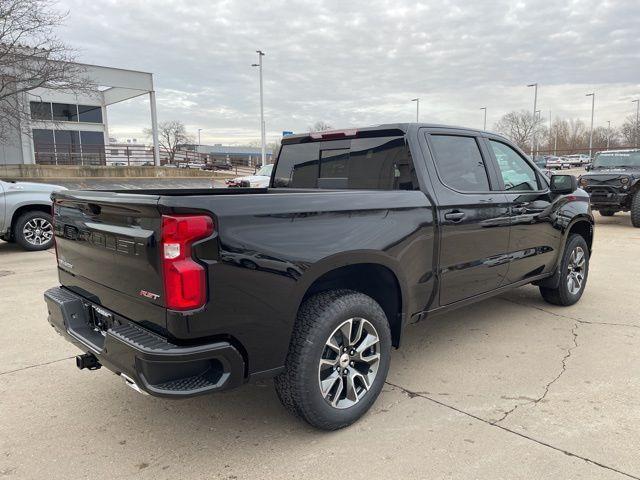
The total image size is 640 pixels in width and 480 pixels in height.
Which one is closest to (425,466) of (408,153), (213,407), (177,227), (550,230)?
(213,407)

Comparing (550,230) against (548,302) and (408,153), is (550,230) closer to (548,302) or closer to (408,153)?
(548,302)

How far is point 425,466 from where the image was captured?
8.46 feet

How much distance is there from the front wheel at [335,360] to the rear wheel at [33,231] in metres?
7.47

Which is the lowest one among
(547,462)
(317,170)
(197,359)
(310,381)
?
(547,462)

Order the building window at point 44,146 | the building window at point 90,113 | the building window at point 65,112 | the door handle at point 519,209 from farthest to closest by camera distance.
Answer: the building window at point 90,113 → the building window at point 65,112 → the building window at point 44,146 → the door handle at point 519,209

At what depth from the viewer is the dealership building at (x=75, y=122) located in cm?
2466

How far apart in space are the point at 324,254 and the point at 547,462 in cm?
163

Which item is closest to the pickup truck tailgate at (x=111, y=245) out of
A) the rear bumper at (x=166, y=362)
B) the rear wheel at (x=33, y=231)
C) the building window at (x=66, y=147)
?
the rear bumper at (x=166, y=362)

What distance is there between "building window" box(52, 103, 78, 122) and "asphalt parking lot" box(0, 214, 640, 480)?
34.1 metres

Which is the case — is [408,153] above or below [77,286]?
above

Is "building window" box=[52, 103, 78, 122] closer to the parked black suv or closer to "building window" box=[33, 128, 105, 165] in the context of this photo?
"building window" box=[33, 128, 105, 165]

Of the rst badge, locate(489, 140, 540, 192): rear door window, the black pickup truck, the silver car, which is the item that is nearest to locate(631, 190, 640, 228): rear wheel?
locate(489, 140, 540, 192): rear door window

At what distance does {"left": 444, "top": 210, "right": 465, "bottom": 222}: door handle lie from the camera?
353cm

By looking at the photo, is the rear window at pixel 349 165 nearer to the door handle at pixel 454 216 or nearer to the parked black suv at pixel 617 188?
the door handle at pixel 454 216
